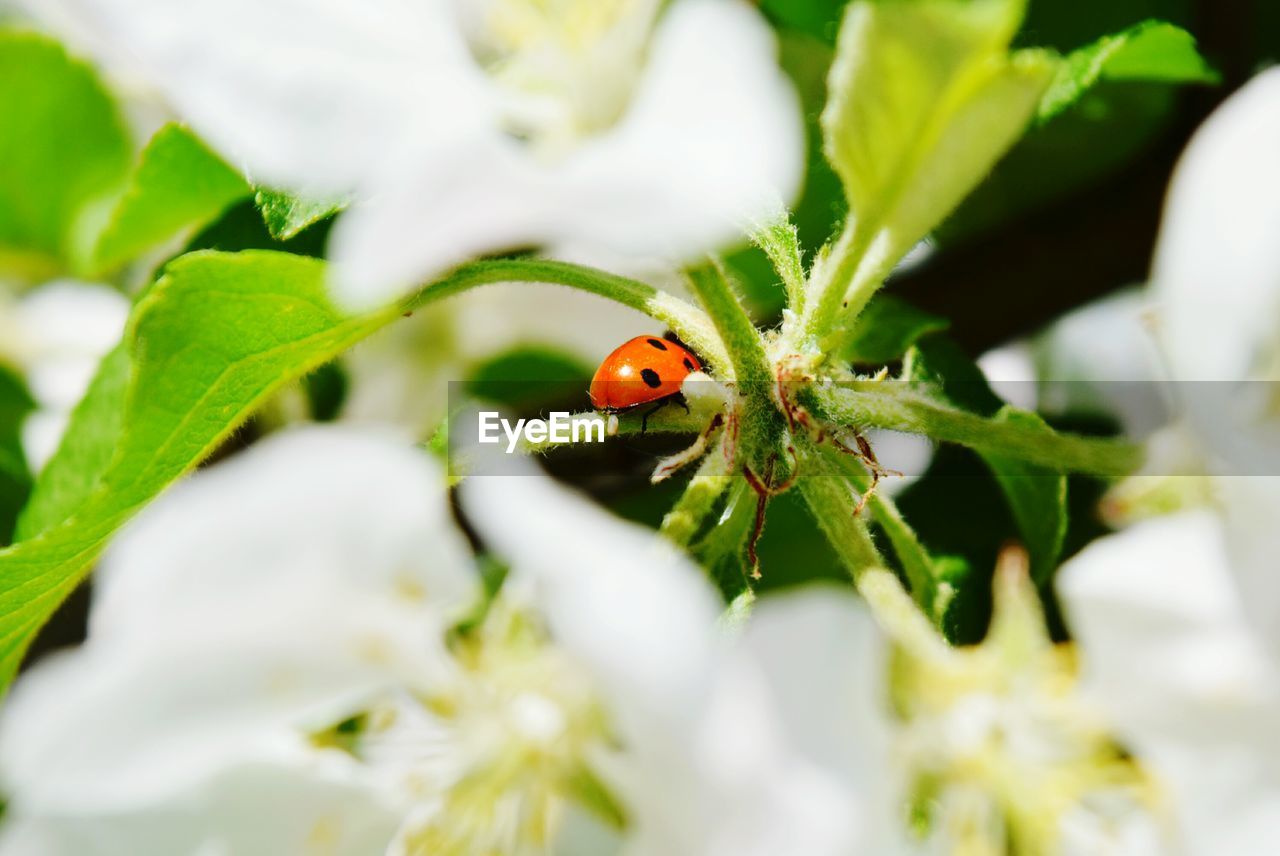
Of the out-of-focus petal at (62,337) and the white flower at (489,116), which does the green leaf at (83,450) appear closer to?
the white flower at (489,116)

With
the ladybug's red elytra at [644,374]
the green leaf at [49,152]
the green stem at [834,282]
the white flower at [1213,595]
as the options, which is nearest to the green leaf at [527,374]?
the green leaf at [49,152]

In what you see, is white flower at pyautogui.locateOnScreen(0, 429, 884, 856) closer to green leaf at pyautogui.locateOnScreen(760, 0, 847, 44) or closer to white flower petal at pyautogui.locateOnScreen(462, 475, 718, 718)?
white flower petal at pyautogui.locateOnScreen(462, 475, 718, 718)

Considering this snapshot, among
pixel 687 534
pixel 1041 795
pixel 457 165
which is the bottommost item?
pixel 1041 795

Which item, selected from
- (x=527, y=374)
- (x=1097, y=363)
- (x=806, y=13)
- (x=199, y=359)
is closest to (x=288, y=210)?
(x=199, y=359)

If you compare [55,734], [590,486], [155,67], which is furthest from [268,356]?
[590,486]

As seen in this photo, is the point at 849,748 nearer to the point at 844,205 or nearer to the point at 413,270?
the point at 413,270

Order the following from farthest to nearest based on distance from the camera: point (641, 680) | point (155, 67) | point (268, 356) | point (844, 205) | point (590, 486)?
1. point (590, 486)
2. point (844, 205)
3. point (268, 356)
4. point (155, 67)
5. point (641, 680)
